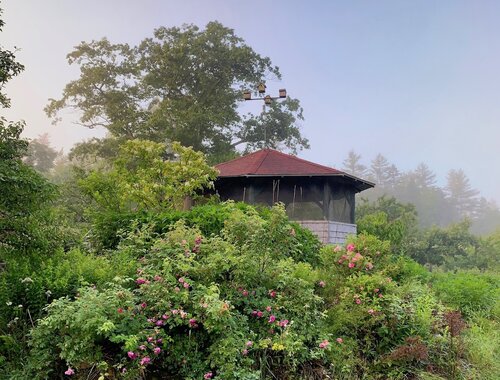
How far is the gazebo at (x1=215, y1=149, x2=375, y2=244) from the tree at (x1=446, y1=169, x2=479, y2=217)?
8261 centimetres

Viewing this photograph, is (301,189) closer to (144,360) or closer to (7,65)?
(7,65)

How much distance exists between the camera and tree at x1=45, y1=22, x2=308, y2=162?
24.2m

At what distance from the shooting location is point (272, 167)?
1339cm

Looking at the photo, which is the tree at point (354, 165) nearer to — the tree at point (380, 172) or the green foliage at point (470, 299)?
the tree at point (380, 172)

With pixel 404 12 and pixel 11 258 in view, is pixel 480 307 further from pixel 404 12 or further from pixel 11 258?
pixel 404 12

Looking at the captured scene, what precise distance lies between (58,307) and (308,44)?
18.1 m

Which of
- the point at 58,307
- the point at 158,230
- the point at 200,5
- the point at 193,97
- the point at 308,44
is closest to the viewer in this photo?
the point at 58,307

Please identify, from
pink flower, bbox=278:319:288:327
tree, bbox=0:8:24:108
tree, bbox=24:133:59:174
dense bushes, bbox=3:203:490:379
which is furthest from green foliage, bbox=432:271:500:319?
tree, bbox=24:133:59:174

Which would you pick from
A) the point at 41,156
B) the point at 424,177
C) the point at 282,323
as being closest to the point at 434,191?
the point at 424,177

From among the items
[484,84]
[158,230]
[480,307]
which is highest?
[484,84]

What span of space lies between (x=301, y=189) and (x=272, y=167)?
1182mm

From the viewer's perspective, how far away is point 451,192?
90312mm

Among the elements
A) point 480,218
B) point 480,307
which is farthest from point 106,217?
point 480,218

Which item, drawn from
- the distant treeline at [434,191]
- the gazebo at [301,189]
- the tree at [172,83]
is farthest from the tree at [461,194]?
the gazebo at [301,189]
